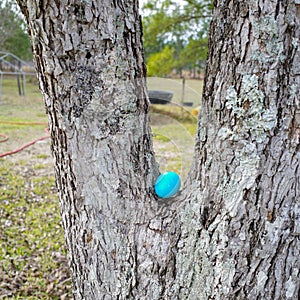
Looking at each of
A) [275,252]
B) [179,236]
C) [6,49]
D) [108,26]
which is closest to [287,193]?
[275,252]

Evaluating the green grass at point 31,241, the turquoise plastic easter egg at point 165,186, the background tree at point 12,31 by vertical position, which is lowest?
the green grass at point 31,241

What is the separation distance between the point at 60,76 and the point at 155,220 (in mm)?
457

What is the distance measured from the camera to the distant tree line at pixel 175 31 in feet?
13.1

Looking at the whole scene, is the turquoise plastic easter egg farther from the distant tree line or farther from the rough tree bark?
the distant tree line

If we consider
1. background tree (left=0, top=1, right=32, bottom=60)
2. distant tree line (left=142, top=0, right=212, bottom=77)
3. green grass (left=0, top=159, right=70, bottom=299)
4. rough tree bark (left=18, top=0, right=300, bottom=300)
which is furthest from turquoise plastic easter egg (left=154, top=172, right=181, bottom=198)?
background tree (left=0, top=1, right=32, bottom=60)

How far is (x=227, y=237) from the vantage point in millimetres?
809

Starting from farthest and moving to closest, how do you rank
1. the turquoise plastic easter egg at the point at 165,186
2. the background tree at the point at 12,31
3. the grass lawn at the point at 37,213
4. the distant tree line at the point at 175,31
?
1. the background tree at the point at 12,31
2. the distant tree line at the point at 175,31
3. the grass lawn at the point at 37,213
4. the turquoise plastic easter egg at the point at 165,186

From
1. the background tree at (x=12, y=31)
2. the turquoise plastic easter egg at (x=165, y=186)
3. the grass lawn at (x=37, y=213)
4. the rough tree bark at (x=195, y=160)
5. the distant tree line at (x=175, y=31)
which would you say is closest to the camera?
the rough tree bark at (x=195, y=160)

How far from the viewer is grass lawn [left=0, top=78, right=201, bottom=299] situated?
6.95 feet

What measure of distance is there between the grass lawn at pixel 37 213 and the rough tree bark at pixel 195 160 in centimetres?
40

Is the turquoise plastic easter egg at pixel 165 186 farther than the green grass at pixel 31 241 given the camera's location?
No

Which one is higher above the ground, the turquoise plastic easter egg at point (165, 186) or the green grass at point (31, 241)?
the turquoise plastic easter egg at point (165, 186)

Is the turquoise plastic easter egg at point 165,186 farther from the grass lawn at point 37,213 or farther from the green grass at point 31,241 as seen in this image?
the green grass at point 31,241

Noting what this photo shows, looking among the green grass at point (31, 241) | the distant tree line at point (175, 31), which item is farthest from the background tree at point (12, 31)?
the green grass at point (31, 241)
